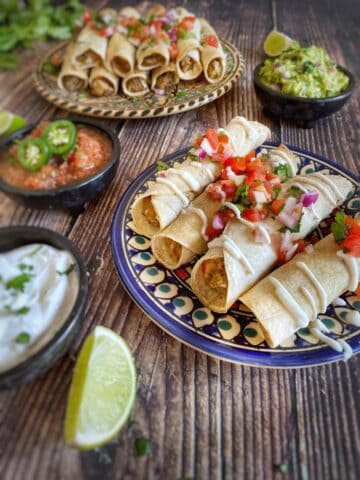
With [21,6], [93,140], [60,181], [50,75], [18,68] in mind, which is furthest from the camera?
[21,6]

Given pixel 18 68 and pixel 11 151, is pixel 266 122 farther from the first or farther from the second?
pixel 18 68

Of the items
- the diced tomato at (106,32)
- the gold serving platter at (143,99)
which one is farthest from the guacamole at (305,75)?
the diced tomato at (106,32)

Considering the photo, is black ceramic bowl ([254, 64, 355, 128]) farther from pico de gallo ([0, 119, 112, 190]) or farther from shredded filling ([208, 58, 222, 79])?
pico de gallo ([0, 119, 112, 190])

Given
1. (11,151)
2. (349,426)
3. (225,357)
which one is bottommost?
(349,426)

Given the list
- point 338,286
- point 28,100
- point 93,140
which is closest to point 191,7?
point 28,100

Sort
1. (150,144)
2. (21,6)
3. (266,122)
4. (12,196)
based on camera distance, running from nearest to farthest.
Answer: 1. (12,196)
2. (150,144)
3. (266,122)
4. (21,6)

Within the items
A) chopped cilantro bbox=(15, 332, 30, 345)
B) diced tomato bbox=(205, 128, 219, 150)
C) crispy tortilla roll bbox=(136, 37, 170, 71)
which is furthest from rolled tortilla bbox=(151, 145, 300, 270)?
crispy tortilla roll bbox=(136, 37, 170, 71)

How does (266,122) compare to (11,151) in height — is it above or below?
below

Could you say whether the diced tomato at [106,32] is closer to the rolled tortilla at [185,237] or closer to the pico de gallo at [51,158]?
the pico de gallo at [51,158]
